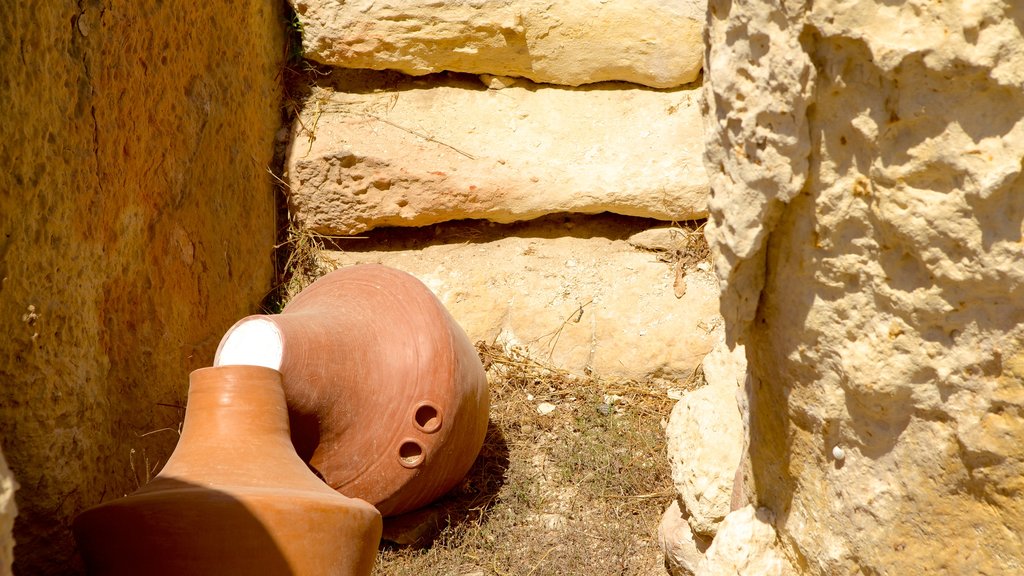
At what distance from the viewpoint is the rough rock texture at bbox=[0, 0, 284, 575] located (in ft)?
7.48

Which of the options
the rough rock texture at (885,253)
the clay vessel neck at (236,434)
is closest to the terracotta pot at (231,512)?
the clay vessel neck at (236,434)

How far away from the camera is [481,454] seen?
3.50m

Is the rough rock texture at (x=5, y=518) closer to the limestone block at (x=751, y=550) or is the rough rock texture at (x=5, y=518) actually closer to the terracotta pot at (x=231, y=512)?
the terracotta pot at (x=231, y=512)

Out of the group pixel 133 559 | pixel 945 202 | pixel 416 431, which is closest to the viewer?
pixel 945 202

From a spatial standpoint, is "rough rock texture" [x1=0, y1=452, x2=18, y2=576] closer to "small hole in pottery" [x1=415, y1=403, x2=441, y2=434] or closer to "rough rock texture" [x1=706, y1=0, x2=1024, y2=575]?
"rough rock texture" [x1=706, y1=0, x2=1024, y2=575]

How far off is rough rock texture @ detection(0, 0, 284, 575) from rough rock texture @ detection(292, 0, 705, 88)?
14.2 inches

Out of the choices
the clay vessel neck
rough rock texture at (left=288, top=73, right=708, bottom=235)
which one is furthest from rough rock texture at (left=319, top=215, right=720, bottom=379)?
the clay vessel neck

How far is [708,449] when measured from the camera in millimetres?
2646

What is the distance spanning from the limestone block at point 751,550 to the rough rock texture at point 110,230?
4.98 feet

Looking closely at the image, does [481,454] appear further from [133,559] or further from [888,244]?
[888,244]

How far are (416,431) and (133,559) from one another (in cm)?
98

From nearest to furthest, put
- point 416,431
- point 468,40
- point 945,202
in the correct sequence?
1. point 945,202
2. point 416,431
3. point 468,40

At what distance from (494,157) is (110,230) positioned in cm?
164

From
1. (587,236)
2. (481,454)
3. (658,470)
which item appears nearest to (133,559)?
(481,454)
